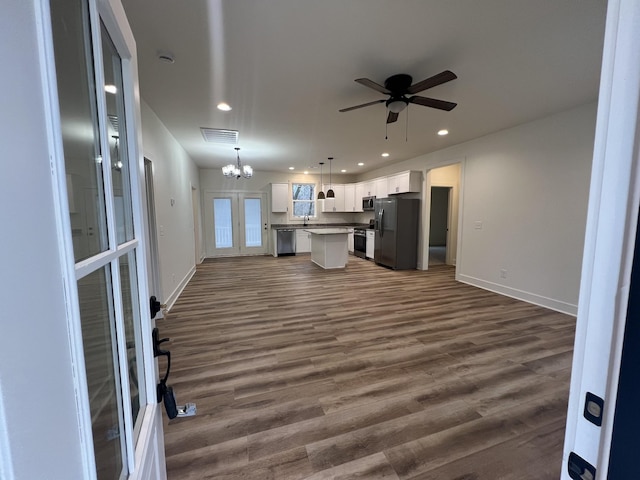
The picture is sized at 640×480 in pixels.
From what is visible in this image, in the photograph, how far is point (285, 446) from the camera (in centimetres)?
155

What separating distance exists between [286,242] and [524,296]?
587cm

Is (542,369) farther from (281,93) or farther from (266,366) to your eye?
(281,93)

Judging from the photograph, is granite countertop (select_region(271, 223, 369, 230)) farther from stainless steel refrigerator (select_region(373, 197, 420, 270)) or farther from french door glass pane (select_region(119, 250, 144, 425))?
french door glass pane (select_region(119, 250, 144, 425))

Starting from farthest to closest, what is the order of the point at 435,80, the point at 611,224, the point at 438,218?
the point at 438,218, the point at 435,80, the point at 611,224

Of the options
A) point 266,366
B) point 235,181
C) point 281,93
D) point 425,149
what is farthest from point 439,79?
point 235,181

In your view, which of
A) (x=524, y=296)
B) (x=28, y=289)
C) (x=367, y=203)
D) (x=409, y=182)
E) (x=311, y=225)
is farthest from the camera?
(x=311, y=225)

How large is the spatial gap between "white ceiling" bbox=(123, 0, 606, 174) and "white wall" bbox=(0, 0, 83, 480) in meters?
1.90

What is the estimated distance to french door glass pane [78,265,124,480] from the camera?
0.59 metres

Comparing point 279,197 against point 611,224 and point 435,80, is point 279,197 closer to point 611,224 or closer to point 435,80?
point 435,80

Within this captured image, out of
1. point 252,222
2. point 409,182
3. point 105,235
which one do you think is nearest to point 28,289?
point 105,235

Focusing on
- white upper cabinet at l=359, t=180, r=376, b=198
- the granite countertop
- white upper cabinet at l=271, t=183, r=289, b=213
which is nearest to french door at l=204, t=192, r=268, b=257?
white upper cabinet at l=271, t=183, r=289, b=213

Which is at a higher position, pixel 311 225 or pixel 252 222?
pixel 252 222

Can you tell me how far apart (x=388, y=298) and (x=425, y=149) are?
3337mm

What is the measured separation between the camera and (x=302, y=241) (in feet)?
27.3
